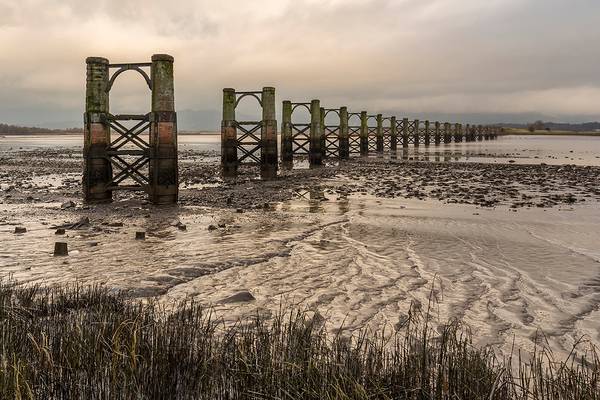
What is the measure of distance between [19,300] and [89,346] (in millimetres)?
2003

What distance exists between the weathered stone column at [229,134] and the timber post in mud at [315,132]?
9.92m

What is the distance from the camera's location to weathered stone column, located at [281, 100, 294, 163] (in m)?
32.9

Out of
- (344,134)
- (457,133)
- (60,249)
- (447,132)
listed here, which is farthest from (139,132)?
(457,133)

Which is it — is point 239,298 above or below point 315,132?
below

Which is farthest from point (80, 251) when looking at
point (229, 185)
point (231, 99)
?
point (231, 99)

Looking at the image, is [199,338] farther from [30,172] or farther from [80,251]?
[30,172]

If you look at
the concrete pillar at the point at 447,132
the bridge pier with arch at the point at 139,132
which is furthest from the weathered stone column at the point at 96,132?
the concrete pillar at the point at 447,132

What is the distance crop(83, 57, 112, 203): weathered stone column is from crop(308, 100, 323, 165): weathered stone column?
2025 cm

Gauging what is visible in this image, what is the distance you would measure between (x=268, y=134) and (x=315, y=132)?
10.3 m

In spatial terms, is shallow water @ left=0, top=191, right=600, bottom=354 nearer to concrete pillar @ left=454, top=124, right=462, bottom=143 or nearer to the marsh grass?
the marsh grass

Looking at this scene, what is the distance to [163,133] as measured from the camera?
1445 centimetres

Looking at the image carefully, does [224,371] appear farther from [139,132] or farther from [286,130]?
[286,130]

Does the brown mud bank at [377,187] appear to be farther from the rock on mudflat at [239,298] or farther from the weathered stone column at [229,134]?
the rock on mudflat at [239,298]

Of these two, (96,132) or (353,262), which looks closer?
(353,262)
